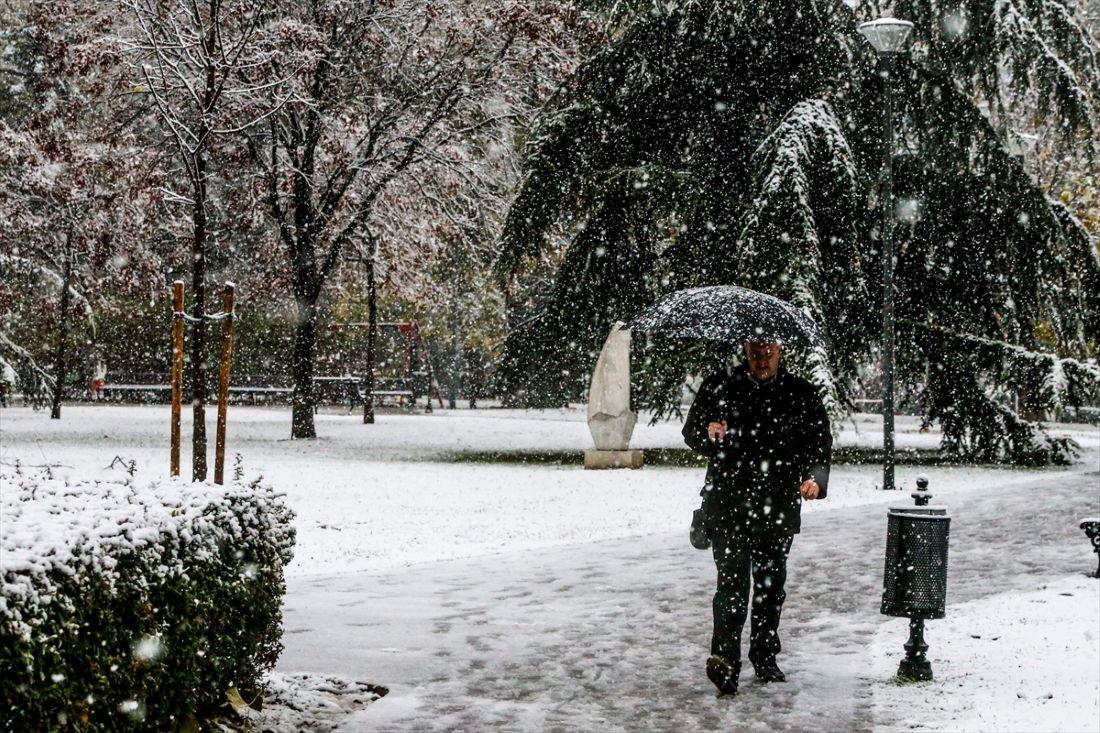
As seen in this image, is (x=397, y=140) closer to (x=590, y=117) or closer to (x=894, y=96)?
(x=590, y=117)

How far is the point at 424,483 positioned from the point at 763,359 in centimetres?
1152

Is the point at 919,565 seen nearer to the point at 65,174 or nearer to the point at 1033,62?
the point at 1033,62

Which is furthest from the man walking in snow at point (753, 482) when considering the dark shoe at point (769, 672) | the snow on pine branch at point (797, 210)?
the snow on pine branch at point (797, 210)

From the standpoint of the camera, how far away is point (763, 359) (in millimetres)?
6641

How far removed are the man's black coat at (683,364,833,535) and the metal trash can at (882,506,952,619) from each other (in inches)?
21.6

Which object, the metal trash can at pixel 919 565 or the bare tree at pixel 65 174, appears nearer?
the metal trash can at pixel 919 565

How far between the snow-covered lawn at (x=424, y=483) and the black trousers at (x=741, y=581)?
303 centimetres

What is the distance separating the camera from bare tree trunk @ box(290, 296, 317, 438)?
26.7 m

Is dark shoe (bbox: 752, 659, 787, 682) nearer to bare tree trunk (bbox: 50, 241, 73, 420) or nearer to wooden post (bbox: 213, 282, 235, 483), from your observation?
wooden post (bbox: 213, 282, 235, 483)

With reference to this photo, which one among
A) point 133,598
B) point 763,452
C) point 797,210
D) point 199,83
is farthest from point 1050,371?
point 133,598

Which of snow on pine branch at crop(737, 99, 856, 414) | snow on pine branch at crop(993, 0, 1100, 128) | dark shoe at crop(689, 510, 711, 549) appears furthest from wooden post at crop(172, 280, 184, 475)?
snow on pine branch at crop(993, 0, 1100, 128)

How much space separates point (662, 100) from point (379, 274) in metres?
9.40

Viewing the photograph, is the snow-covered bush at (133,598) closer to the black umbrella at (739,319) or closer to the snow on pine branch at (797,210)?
the black umbrella at (739,319)

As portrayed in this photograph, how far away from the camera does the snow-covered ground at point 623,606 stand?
6.18 meters
